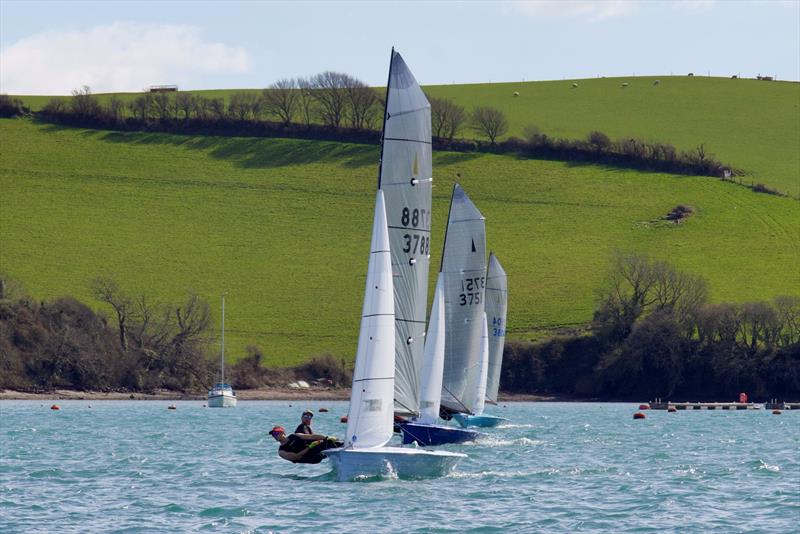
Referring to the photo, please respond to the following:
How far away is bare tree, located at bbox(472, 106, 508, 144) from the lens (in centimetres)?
15562

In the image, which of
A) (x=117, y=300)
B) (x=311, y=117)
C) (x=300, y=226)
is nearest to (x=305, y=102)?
(x=311, y=117)

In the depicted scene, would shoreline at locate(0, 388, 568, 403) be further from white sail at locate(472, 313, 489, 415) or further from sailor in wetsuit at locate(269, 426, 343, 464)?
sailor in wetsuit at locate(269, 426, 343, 464)

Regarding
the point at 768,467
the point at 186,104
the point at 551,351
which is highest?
the point at 186,104

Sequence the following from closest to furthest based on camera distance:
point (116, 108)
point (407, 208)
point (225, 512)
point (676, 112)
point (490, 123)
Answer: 1. point (225, 512)
2. point (407, 208)
3. point (490, 123)
4. point (116, 108)
5. point (676, 112)

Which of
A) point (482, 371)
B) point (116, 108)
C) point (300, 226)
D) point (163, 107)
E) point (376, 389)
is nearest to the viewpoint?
point (376, 389)

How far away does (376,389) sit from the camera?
34719 mm

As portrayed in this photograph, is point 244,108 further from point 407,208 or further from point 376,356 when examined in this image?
point 376,356

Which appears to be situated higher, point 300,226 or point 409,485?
point 300,226

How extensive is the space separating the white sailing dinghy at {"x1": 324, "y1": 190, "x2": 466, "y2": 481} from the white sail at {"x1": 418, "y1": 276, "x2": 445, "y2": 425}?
7.62 m

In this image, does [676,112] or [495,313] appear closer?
[495,313]

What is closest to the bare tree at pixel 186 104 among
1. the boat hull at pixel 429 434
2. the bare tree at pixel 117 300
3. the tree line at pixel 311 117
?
the tree line at pixel 311 117

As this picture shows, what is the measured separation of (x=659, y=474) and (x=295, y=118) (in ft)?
396

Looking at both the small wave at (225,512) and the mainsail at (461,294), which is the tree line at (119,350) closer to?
the mainsail at (461,294)

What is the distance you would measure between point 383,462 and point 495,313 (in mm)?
33428
